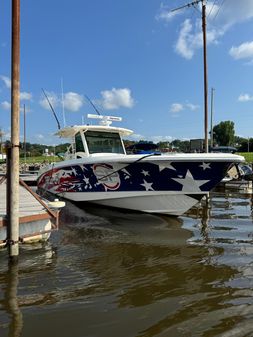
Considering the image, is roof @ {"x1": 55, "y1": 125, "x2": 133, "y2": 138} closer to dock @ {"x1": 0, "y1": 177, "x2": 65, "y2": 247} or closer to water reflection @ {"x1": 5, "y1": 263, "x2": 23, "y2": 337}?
dock @ {"x1": 0, "y1": 177, "x2": 65, "y2": 247}

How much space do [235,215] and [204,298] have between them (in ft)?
24.0

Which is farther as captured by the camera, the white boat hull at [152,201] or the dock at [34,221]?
Result: the white boat hull at [152,201]

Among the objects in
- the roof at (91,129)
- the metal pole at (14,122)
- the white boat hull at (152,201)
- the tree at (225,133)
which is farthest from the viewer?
the tree at (225,133)

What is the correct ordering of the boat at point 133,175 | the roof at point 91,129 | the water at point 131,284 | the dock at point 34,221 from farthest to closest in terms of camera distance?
1. the roof at point 91,129
2. the boat at point 133,175
3. the dock at point 34,221
4. the water at point 131,284

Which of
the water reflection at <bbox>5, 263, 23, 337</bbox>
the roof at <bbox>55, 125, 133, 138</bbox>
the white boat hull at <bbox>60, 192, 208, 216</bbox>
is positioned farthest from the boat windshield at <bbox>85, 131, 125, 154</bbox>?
the water reflection at <bbox>5, 263, 23, 337</bbox>

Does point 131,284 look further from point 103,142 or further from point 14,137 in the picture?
point 103,142

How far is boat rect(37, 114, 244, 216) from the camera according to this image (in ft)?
34.7

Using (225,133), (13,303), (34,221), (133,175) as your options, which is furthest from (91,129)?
(225,133)

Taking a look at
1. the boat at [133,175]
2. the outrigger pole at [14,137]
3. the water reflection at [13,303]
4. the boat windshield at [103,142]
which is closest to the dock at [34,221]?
the outrigger pole at [14,137]

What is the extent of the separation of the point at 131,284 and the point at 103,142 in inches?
317

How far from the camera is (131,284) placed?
566 centimetres

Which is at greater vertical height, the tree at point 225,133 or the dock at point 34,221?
the tree at point 225,133

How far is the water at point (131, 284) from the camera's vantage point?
4309 mm

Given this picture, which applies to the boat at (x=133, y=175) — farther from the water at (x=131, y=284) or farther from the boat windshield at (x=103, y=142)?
the water at (x=131, y=284)
